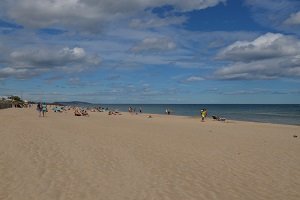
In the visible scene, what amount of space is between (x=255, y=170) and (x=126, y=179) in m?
4.03

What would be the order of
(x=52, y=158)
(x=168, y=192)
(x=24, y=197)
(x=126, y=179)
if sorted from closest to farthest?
(x=24, y=197) → (x=168, y=192) → (x=126, y=179) → (x=52, y=158)

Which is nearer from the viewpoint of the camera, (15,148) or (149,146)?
(15,148)

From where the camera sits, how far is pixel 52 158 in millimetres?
11227

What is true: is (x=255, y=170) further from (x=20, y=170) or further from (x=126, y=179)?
(x=20, y=170)

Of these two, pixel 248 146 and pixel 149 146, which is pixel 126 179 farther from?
pixel 248 146

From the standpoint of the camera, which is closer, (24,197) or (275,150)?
(24,197)

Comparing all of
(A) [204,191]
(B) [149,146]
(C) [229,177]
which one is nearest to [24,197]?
(A) [204,191]

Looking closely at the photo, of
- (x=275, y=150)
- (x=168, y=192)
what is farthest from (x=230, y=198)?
(x=275, y=150)

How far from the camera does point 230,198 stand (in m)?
7.47

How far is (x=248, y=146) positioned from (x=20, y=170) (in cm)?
1018

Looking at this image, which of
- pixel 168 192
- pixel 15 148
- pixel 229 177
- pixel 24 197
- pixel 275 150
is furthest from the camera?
pixel 275 150

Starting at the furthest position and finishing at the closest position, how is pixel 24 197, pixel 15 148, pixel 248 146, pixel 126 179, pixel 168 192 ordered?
1. pixel 248 146
2. pixel 15 148
3. pixel 126 179
4. pixel 168 192
5. pixel 24 197

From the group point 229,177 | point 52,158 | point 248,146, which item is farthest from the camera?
point 248,146

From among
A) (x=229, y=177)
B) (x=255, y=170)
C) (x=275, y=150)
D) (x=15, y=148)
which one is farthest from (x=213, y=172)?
(x=15, y=148)
